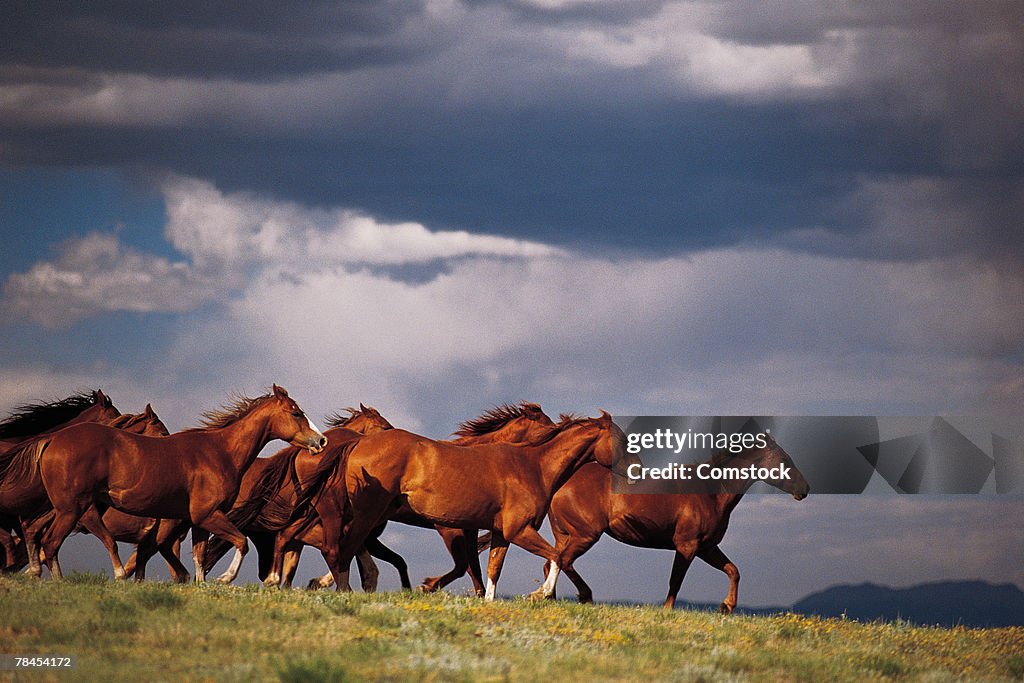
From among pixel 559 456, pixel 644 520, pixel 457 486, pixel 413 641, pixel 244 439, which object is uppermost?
pixel 244 439

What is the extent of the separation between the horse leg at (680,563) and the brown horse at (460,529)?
2965 millimetres

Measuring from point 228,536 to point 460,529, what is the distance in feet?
13.0

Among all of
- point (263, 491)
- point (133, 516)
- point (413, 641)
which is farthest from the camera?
point (133, 516)

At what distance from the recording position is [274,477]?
2016 cm

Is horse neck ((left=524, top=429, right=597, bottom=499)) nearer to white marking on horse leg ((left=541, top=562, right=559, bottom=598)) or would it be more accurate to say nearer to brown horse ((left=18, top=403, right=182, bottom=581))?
white marking on horse leg ((left=541, top=562, right=559, bottom=598))

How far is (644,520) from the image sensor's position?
67.5 ft

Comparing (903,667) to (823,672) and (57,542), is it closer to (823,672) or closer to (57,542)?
(823,672)

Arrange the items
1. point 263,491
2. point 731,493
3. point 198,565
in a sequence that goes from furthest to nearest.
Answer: point 731,493, point 263,491, point 198,565

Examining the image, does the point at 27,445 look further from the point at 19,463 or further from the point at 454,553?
the point at 454,553

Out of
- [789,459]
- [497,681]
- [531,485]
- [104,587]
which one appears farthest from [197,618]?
[789,459]

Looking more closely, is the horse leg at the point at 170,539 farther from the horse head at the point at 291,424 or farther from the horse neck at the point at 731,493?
the horse neck at the point at 731,493

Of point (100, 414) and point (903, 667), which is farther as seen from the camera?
point (100, 414)

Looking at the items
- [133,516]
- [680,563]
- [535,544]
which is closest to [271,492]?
[133,516]

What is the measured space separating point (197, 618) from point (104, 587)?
2.43 metres
